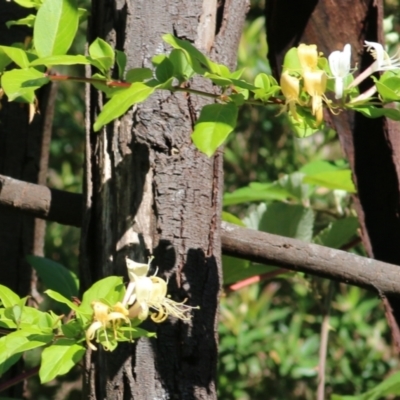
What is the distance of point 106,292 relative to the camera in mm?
753

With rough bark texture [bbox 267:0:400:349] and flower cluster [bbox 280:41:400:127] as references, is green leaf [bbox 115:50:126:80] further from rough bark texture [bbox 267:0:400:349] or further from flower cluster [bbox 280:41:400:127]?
rough bark texture [bbox 267:0:400:349]

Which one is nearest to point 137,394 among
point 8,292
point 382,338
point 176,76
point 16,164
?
point 8,292

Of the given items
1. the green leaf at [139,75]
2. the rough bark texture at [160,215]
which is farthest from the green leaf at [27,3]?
the green leaf at [139,75]

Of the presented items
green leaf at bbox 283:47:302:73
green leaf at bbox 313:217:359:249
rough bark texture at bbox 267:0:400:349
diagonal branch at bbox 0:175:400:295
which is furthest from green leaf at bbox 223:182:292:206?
green leaf at bbox 283:47:302:73

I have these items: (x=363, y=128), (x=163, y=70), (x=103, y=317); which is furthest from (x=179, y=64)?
(x=363, y=128)

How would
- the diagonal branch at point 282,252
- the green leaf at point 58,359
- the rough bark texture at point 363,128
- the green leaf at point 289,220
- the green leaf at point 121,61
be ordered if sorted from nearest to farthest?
1. the green leaf at point 58,359
2. the green leaf at point 121,61
3. the diagonal branch at point 282,252
4. the rough bark texture at point 363,128
5. the green leaf at point 289,220

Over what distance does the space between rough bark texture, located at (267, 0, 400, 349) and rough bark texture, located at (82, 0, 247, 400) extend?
0.21 metres

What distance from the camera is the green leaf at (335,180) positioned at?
1275 mm

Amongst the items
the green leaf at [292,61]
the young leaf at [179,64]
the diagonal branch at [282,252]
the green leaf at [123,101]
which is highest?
the green leaf at [292,61]

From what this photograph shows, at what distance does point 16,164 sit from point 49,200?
39 centimetres

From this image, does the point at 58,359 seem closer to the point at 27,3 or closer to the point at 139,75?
the point at 139,75

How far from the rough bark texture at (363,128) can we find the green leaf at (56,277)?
37 cm

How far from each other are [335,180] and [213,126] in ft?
2.02

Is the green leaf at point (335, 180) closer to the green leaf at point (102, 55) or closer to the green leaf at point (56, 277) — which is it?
the green leaf at point (56, 277)
